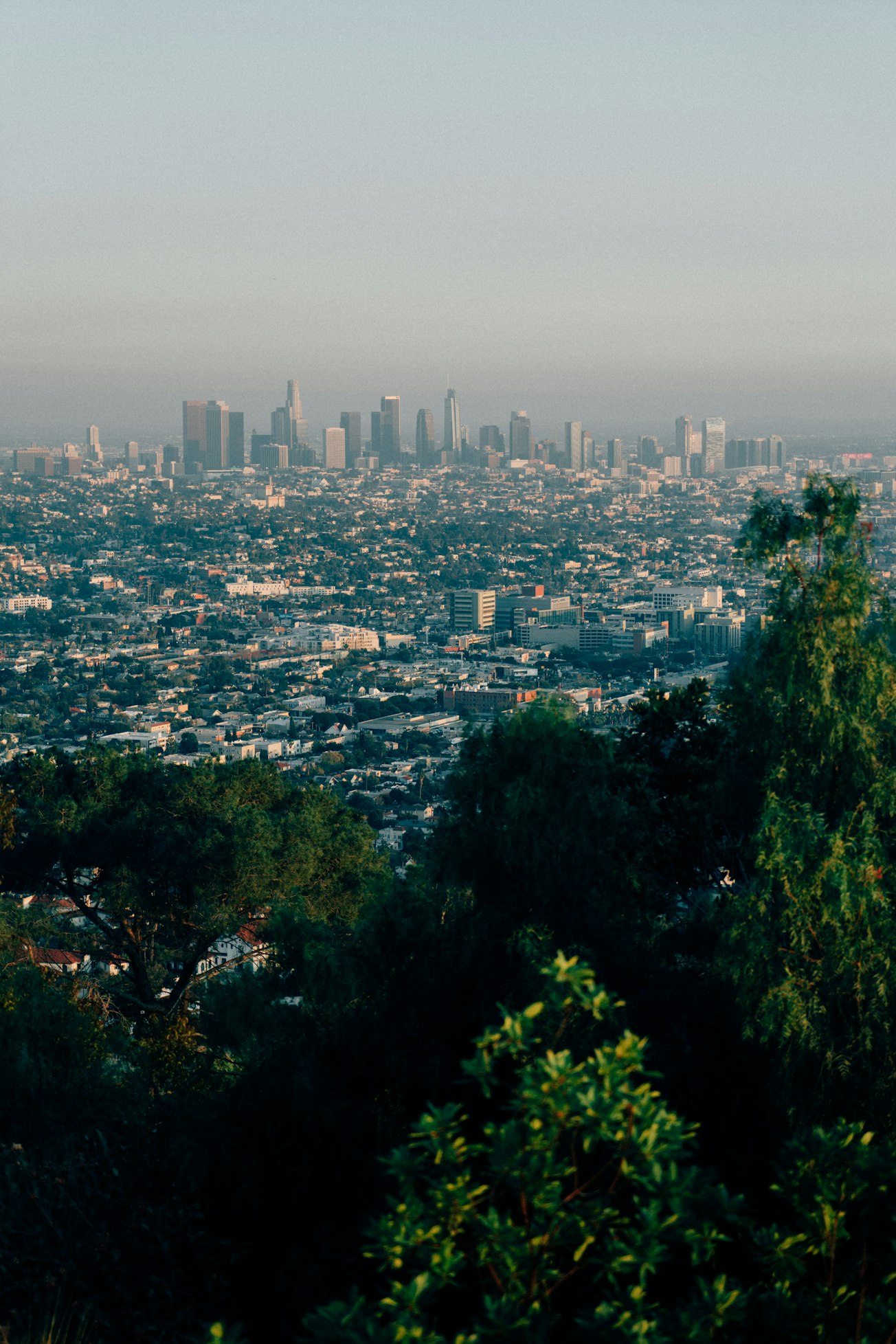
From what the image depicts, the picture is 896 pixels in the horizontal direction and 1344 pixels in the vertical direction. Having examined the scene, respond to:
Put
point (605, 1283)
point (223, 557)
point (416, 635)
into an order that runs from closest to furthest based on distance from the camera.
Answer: point (605, 1283) < point (416, 635) < point (223, 557)

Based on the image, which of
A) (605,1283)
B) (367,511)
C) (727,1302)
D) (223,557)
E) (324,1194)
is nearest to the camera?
(727,1302)

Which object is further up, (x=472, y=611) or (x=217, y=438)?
(x=217, y=438)

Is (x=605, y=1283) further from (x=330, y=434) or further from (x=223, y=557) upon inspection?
(x=330, y=434)

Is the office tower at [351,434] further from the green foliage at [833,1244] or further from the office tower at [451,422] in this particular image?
the green foliage at [833,1244]

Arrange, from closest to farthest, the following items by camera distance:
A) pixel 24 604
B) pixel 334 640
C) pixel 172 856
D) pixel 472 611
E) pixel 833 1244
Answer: pixel 833 1244
pixel 172 856
pixel 334 640
pixel 472 611
pixel 24 604

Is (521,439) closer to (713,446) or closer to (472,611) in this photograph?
(713,446)

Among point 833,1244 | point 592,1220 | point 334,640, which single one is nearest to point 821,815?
point 833,1244

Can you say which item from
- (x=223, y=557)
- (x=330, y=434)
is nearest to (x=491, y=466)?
(x=330, y=434)
